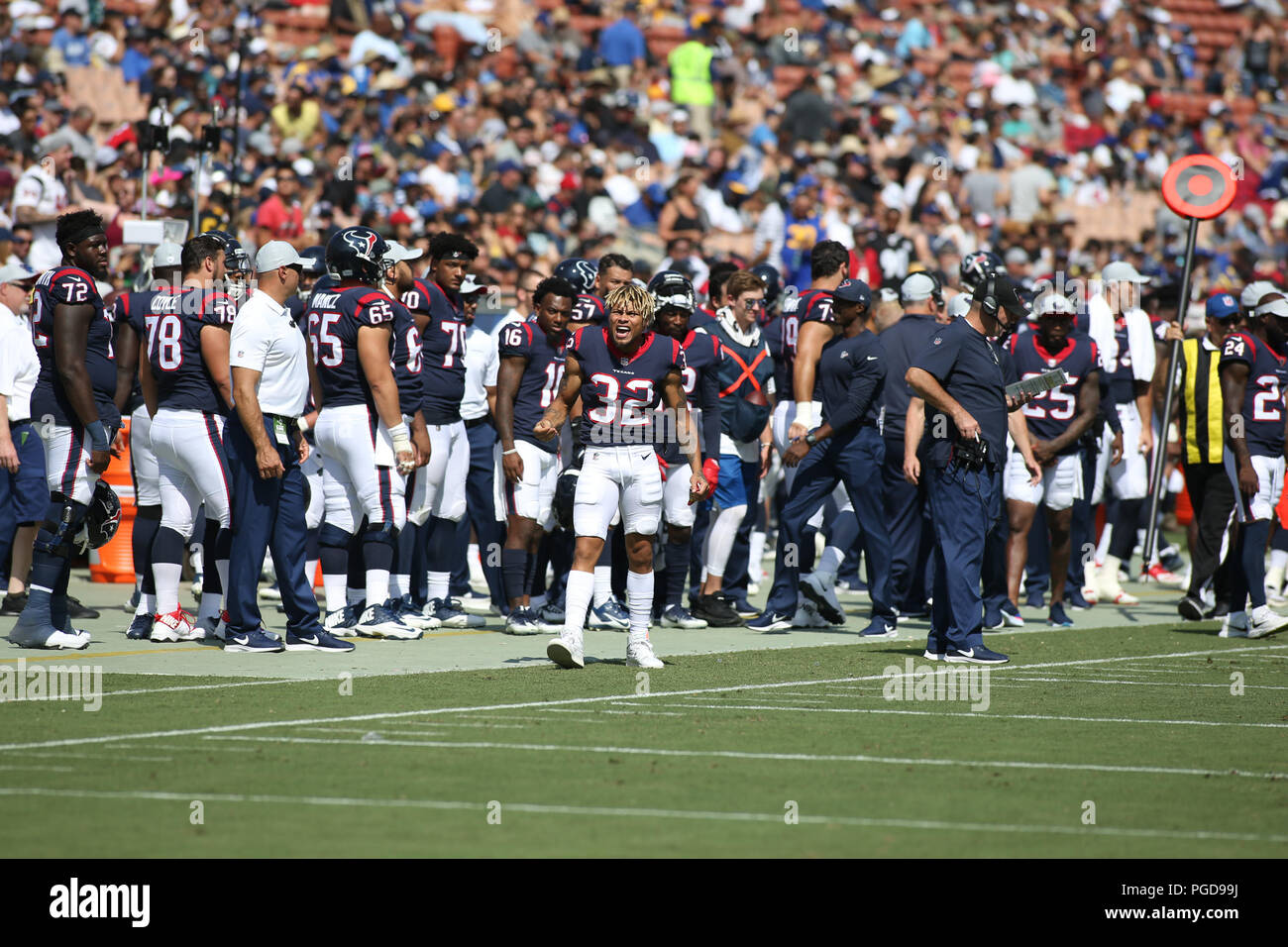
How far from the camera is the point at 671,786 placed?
6.79 metres

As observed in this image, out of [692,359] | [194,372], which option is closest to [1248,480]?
[692,359]

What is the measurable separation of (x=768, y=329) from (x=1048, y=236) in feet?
43.7

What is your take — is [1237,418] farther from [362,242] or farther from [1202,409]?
[362,242]

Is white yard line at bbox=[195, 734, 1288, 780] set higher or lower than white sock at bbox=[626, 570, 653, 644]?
lower

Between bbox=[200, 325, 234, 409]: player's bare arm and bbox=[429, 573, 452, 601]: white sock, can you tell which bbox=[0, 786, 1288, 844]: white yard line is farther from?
bbox=[429, 573, 452, 601]: white sock

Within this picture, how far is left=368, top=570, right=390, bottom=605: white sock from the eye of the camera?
11.8 meters

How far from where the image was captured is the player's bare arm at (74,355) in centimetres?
1061

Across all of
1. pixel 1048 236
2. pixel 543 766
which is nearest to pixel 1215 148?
pixel 1048 236

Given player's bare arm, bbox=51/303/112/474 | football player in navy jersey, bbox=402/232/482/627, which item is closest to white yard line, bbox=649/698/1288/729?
player's bare arm, bbox=51/303/112/474

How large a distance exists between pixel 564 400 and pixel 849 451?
8.69 ft

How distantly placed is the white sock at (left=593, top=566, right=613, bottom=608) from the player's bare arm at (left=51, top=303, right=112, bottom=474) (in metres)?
3.49

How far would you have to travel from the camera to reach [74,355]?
10648mm

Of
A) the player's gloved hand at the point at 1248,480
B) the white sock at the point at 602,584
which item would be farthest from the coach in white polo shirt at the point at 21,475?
the player's gloved hand at the point at 1248,480
